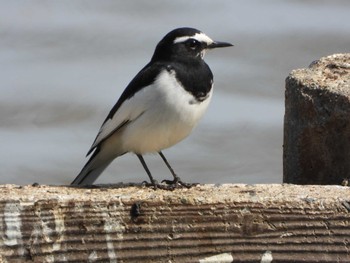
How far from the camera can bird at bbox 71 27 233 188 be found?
5.91 metres

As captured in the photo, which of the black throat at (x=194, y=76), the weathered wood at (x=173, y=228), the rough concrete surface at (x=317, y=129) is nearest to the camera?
the weathered wood at (x=173, y=228)

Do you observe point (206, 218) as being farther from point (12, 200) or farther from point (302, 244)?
point (12, 200)

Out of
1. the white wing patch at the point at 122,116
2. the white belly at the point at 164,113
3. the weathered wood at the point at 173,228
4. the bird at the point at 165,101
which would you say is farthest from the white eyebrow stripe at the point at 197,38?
the weathered wood at the point at 173,228

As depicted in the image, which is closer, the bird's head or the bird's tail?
the bird's head

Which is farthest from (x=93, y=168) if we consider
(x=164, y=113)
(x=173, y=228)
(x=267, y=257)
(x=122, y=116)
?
(x=267, y=257)

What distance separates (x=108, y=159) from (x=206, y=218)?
7.74ft

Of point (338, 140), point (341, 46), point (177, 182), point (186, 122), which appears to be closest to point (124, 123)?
point (186, 122)

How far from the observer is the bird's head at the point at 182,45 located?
620 centimetres

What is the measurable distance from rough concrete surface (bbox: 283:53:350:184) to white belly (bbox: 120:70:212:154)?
29.1 inches

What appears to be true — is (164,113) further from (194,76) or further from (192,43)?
(192,43)

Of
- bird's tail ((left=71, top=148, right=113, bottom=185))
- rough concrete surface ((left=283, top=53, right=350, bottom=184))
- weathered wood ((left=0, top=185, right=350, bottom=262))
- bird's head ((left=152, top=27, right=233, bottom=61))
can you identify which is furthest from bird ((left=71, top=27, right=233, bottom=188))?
weathered wood ((left=0, top=185, right=350, bottom=262))

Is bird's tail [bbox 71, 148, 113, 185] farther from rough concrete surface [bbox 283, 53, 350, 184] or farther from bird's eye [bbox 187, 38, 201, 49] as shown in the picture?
rough concrete surface [bbox 283, 53, 350, 184]

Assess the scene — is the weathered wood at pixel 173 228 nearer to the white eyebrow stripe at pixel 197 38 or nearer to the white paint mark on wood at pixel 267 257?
the white paint mark on wood at pixel 267 257

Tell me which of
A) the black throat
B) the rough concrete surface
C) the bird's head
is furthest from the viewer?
the bird's head
